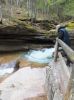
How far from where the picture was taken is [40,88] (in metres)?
8.49

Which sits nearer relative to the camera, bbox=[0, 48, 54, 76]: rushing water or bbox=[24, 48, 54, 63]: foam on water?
bbox=[0, 48, 54, 76]: rushing water

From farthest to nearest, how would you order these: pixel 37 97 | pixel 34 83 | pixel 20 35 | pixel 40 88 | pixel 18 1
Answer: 1. pixel 18 1
2. pixel 20 35
3. pixel 34 83
4. pixel 40 88
5. pixel 37 97

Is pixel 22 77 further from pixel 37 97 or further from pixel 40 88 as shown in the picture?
pixel 37 97

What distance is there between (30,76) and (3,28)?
236 inches

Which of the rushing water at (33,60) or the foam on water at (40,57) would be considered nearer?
the rushing water at (33,60)

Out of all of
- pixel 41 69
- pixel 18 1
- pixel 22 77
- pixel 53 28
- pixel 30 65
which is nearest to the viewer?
pixel 22 77

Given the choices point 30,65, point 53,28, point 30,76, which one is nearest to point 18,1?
point 53,28

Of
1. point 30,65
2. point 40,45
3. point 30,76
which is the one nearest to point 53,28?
point 40,45

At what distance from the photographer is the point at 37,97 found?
7754 mm

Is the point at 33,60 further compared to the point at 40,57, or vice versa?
the point at 40,57

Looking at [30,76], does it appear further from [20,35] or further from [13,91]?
[20,35]

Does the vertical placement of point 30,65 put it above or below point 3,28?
below

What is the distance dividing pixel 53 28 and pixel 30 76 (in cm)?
865

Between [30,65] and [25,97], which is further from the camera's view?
[30,65]
